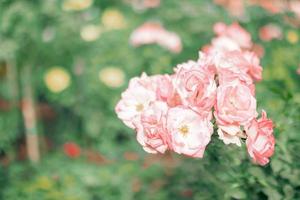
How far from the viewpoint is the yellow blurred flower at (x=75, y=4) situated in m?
3.19

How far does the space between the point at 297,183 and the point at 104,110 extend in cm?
189

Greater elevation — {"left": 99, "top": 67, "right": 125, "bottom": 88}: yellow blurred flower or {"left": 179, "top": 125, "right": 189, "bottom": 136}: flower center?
{"left": 179, "top": 125, "right": 189, "bottom": 136}: flower center

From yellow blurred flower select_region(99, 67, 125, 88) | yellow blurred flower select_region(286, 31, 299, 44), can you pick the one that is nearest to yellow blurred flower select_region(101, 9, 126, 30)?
yellow blurred flower select_region(99, 67, 125, 88)

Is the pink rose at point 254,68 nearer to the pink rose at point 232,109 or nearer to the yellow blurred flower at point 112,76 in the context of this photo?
the pink rose at point 232,109

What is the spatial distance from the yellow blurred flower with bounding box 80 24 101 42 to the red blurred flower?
707 mm

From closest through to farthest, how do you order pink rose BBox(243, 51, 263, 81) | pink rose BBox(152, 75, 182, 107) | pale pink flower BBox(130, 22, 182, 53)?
pink rose BBox(152, 75, 182, 107) < pink rose BBox(243, 51, 263, 81) < pale pink flower BBox(130, 22, 182, 53)

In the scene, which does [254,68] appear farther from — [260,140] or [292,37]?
[292,37]

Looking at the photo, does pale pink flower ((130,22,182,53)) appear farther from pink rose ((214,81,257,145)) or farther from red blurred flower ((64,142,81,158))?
pink rose ((214,81,257,145))

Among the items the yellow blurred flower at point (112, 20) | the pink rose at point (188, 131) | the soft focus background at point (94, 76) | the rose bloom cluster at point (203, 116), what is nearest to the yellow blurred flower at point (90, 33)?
→ the soft focus background at point (94, 76)

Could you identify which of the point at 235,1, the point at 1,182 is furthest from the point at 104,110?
the point at 235,1

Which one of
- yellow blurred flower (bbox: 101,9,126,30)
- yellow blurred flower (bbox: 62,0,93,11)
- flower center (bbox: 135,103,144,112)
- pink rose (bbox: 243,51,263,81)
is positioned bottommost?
flower center (bbox: 135,103,144,112)

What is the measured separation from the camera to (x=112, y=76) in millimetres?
3377

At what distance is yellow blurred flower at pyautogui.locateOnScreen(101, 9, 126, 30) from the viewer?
3570 mm

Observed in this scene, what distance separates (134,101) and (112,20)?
6.60 feet
